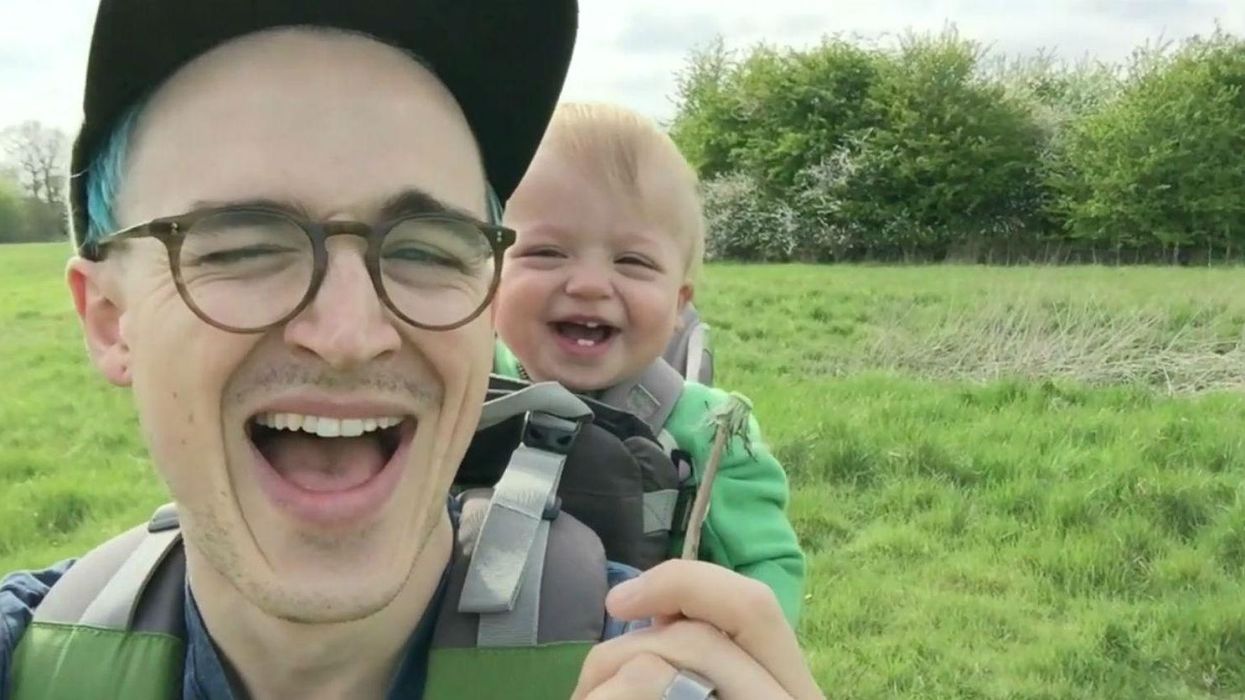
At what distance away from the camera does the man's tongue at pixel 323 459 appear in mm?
1695

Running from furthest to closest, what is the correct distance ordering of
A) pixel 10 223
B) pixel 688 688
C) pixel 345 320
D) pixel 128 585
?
pixel 10 223 < pixel 128 585 < pixel 345 320 < pixel 688 688

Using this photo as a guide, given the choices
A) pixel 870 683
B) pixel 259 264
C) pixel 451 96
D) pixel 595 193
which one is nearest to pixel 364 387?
pixel 259 264

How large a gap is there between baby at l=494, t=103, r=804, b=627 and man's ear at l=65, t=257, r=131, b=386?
3.64 feet

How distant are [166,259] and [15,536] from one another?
5.53 metres

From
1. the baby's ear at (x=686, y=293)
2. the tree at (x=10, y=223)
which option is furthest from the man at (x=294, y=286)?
the tree at (x=10, y=223)

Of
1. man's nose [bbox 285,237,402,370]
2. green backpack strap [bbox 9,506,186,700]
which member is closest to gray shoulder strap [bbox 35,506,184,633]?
green backpack strap [bbox 9,506,186,700]

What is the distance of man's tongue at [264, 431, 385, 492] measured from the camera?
1695 millimetres

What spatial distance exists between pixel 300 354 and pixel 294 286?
89mm

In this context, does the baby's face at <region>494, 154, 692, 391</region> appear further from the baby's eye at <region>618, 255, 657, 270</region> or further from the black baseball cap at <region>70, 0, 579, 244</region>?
the black baseball cap at <region>70, 0, 579, 244</region>

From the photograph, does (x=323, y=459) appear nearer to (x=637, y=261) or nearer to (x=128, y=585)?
(x=128, y=585)

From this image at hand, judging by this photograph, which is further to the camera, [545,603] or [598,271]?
[598,271]

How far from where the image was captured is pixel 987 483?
7152 mm

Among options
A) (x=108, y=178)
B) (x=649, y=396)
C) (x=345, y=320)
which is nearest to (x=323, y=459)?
(x=345, y=320)

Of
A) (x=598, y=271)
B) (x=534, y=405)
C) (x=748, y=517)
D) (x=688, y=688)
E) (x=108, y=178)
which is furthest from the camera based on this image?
(x=598, y=271)
